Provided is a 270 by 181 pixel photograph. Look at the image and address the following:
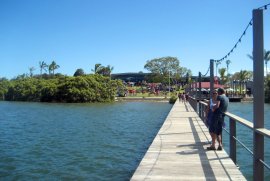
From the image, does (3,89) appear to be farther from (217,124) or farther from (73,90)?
(217,124)

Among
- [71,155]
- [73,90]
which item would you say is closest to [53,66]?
[73,90]

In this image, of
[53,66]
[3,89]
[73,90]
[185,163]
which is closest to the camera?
[185,163]

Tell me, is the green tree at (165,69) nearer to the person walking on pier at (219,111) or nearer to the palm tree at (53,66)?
the palm tree at (53,66)

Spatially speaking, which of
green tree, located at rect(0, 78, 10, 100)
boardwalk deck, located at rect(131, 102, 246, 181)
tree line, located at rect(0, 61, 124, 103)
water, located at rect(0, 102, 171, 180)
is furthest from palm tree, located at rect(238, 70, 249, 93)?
boardwalk deck, located at rect(131, 102, 246, 181)

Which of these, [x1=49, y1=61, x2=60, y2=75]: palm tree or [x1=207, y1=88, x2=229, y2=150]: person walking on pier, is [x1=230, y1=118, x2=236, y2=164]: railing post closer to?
[x1=207, y1=88, x2=229, y2=150]: person walking on pier

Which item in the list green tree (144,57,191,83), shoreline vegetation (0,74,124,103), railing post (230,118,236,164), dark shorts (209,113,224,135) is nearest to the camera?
railing post (230,118,236,164)

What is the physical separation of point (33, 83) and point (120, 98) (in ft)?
69.9

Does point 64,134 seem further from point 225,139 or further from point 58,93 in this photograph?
point 58,93

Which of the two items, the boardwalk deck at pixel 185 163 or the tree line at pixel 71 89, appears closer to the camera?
the boardwalk deck at pixel 185 163

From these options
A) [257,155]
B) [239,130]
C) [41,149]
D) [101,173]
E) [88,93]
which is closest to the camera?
[257,155]

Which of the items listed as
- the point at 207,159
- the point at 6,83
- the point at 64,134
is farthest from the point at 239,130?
the point at 6,83

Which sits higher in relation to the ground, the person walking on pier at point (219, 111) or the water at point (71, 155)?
the person walking on pier at point (219, 111)

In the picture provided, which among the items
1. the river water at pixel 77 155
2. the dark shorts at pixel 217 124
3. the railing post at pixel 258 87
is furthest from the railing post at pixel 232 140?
the railing post at pixel 258 87

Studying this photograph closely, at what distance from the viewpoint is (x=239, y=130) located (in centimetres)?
2236
